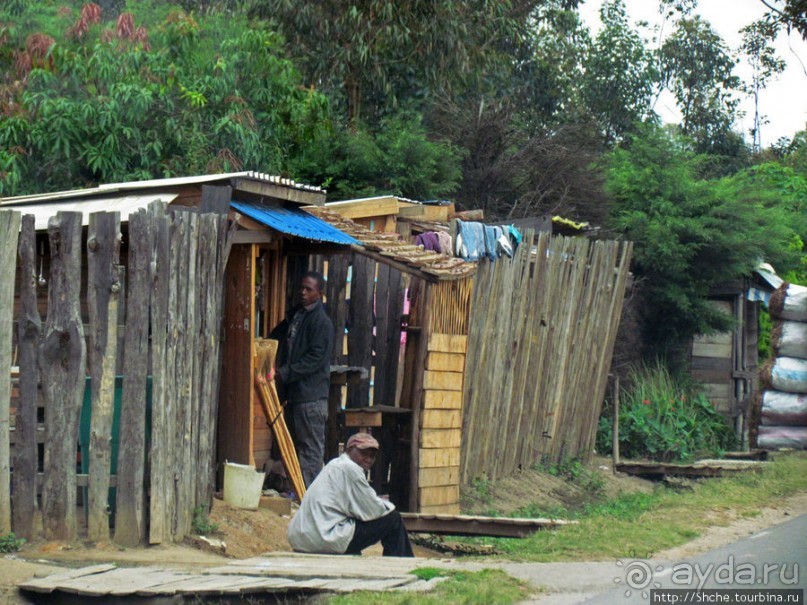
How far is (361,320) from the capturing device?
10547 mm

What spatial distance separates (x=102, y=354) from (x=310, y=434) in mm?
2784

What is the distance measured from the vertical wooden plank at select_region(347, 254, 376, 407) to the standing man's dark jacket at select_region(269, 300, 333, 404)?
113 cm

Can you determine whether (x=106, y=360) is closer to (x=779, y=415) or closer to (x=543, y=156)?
(x=779, y=415)

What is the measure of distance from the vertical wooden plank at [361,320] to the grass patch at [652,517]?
6.60ft

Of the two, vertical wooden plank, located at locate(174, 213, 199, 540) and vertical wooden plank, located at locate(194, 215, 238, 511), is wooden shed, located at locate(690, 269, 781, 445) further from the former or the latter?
vertical wooden plank, located at locate(174, 213, 199, 540)

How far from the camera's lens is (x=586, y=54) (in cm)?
2630

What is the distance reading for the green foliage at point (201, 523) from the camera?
7.49 meters

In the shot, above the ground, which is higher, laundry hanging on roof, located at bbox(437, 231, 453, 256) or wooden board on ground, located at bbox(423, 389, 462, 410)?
laundry hanging on roof, located at bbox(437, 231, 453, 256)

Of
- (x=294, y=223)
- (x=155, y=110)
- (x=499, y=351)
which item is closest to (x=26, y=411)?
(x=294, y=223)

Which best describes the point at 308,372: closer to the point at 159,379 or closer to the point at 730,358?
the point at 159,379

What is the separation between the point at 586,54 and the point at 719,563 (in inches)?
833

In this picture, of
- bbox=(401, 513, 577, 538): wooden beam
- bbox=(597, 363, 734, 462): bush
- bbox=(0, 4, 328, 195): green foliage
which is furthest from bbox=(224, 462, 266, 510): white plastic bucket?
bbox=(597, 363, 734, 462): bush

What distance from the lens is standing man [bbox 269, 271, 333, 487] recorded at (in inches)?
361

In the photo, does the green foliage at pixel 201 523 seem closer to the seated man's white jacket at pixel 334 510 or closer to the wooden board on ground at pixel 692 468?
the seated man's white jacket at pixel 334 510
